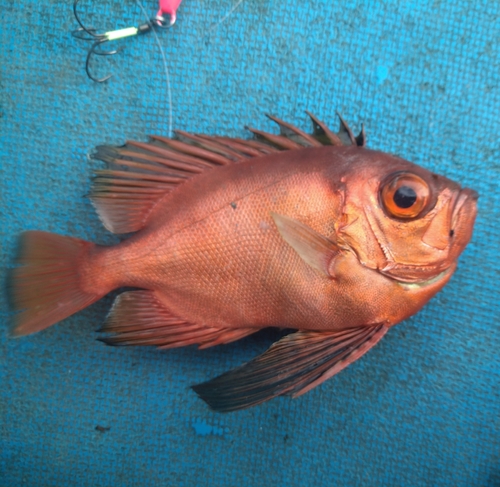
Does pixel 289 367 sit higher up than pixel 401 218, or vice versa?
pixel 401 218

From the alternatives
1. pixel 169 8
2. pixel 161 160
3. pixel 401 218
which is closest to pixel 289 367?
pixel 401 218

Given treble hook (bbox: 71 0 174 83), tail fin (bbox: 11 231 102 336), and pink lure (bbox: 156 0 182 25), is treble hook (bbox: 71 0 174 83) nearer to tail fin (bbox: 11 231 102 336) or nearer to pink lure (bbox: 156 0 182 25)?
pink lure (bbox: 156 0 182 25)

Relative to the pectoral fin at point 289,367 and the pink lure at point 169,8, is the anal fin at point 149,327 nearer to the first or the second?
the pectoral fin at point 289,367

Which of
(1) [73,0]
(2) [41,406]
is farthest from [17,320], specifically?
(1) [73,0]

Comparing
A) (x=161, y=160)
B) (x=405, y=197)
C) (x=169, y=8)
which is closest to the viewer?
(x=405, y=197)

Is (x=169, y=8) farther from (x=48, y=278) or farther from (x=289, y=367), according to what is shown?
(x=289, y=367)

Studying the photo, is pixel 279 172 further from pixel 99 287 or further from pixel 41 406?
A: pixel 41 406

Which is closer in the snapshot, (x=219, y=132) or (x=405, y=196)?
(x=405, y=196)

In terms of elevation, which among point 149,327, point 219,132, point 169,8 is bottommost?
point 149,327
